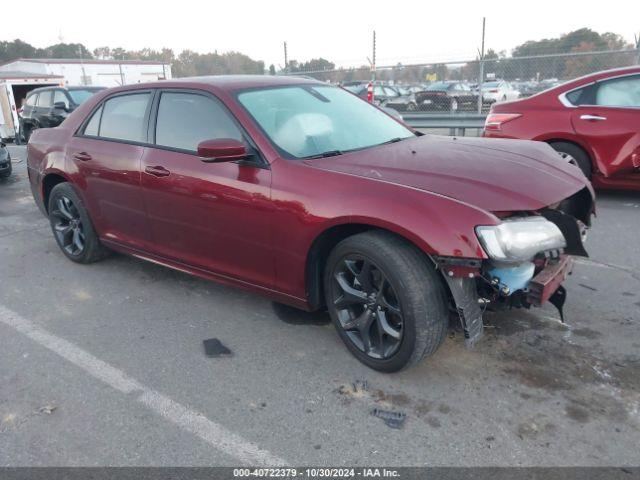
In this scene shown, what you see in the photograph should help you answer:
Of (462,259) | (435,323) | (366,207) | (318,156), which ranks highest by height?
(318,156)

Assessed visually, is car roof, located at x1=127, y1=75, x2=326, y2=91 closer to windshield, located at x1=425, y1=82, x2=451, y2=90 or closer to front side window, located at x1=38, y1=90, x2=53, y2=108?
front side window, located at x1=38, y1=90, x2=53, y2=108

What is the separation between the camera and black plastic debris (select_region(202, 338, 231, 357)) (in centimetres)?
330

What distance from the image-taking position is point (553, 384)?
2826 mm

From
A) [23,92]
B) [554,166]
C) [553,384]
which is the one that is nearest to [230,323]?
[553,384]

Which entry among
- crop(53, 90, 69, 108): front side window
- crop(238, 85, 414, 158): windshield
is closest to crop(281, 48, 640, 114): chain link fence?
crop(53, 90, 69, 108): front side window

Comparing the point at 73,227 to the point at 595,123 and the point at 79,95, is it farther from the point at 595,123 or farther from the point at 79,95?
the point at 79,95

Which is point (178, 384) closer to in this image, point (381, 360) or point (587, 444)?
point (381, 360)

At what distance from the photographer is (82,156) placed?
4473 millimetres

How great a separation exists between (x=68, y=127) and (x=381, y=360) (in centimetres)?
360

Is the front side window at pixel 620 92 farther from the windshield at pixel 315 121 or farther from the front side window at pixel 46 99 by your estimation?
the front side window at pixel 46 99

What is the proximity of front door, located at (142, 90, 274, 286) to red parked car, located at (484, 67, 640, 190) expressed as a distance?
435cm

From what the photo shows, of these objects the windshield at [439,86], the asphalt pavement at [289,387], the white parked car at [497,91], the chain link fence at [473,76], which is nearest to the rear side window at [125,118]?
the asphalt pavement at [289,387]

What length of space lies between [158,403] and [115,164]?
2090 millimetres

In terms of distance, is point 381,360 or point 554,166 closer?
point 381,360
